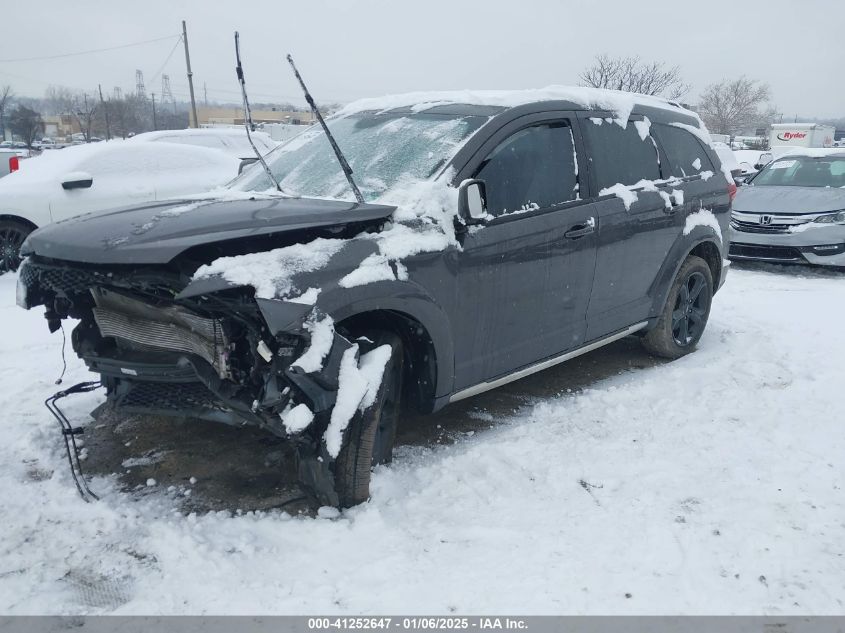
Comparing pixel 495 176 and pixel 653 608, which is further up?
pixel 495 176

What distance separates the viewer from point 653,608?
2.50 meters

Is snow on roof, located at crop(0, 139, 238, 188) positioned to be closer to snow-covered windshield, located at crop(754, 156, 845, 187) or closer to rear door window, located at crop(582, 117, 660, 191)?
rear door window, located at crop(582, 117, 660, 191)

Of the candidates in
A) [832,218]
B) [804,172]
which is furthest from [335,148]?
[804,172]

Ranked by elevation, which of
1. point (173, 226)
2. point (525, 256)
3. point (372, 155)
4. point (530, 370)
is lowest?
point (530, 370)

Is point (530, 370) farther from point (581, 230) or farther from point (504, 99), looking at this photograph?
point (504, 99)

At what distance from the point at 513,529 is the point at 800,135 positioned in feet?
154

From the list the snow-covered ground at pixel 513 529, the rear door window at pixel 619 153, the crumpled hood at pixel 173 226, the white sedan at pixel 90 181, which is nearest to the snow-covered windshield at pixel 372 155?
the crumpled hood at pixel 173 226

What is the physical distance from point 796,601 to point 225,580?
2.15 meters

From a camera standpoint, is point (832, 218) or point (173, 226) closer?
point (173, 226)

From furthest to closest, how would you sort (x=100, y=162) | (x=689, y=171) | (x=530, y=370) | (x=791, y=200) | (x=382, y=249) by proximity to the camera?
(x=791, y=200)
(x=100, y=162)
(x=689, y=171)
(x=530, y=370)
(x=382, y=249)

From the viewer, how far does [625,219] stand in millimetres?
4355

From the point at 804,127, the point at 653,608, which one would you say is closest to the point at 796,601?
the point at 653,608

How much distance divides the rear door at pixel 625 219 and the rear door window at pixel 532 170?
0.22 meters
